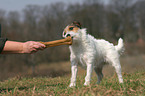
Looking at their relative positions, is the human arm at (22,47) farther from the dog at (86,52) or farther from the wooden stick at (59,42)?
the dog at (86,52)

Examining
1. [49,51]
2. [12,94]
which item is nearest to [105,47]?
[12,94]

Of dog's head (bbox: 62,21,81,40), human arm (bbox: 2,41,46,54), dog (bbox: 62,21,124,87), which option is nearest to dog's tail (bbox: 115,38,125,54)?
dog (bbox: 62,21,124,87)

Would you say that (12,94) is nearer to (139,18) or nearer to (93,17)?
(93,17)

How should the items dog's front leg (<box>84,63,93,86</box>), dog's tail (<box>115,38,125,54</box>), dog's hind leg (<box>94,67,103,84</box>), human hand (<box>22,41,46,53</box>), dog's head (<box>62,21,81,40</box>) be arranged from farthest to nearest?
dog's hind leg (<box>94,67,103,84</box>), dog's tail (<box>115,38,125,54</box>), dog's front leg (<box>84,63,93,86</box>), dog's head (<box>62,21,81,40</box>), human hand (<box>22,41,46,53</box>)

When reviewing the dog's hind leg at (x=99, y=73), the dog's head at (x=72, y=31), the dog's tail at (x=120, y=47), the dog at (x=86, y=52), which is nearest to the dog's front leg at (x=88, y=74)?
the dog at (x=86, y=52)

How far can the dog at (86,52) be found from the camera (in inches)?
123

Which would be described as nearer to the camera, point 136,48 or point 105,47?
point 105,47

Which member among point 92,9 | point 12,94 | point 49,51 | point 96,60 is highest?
point 92,9

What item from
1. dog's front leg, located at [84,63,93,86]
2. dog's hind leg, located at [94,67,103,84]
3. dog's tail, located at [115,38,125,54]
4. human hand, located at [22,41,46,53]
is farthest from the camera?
dog's hind leg, located at [94,67,103,84]

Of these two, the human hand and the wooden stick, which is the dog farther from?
the human hand

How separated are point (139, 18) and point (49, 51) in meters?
18.0

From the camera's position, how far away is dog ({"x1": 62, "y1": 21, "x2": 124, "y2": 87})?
3.13m

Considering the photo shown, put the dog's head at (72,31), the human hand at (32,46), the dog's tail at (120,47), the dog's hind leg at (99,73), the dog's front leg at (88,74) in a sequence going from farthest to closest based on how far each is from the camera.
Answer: the dog's hind leg at (99,73)
the dog's tail at (120,47)
the dog's front leg at (88,74)
the dog's head at (72,31)
the human hand at (32,46)

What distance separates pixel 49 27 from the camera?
633 inches
